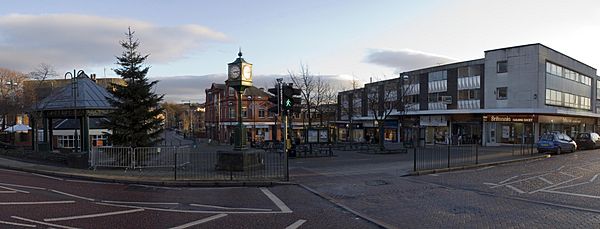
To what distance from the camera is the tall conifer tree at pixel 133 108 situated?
65.8ft

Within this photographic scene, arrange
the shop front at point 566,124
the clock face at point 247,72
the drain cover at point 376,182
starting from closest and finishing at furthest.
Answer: the drain cover at point 376,182 < the clock face at point 247,72 < the shop front at point 566,124

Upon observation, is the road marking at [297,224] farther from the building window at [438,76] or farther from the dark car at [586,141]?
the building window at [438,76]

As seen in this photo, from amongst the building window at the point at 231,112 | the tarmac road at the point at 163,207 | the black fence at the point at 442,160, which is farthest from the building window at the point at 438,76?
the tarmac road at the point at 163,207

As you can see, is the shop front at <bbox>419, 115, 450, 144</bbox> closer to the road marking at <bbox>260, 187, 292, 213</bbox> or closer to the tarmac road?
the road marking at <bbox>260, 187, 292, 213</bbox>

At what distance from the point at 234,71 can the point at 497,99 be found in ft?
112

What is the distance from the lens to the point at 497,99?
42656 millimetres

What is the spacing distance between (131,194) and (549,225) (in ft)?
34.7

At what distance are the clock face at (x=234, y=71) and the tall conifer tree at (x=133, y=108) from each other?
216 inches

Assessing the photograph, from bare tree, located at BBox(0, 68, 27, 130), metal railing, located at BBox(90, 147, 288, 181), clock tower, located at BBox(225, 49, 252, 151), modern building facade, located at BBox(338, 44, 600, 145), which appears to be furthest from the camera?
bare tree, located at BBox(0, 68, 27, 130)

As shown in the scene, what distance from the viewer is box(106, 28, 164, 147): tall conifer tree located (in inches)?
790

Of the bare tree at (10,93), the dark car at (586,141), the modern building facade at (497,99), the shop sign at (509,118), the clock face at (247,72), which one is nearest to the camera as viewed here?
the clock face at (247,72)

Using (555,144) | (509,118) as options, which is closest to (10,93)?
(509,118)

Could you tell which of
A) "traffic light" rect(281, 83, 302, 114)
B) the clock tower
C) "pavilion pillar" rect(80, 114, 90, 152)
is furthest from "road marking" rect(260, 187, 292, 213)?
"pavilion pillar" rect(80, 114, 90, 152)

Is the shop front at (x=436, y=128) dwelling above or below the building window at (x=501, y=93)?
below
